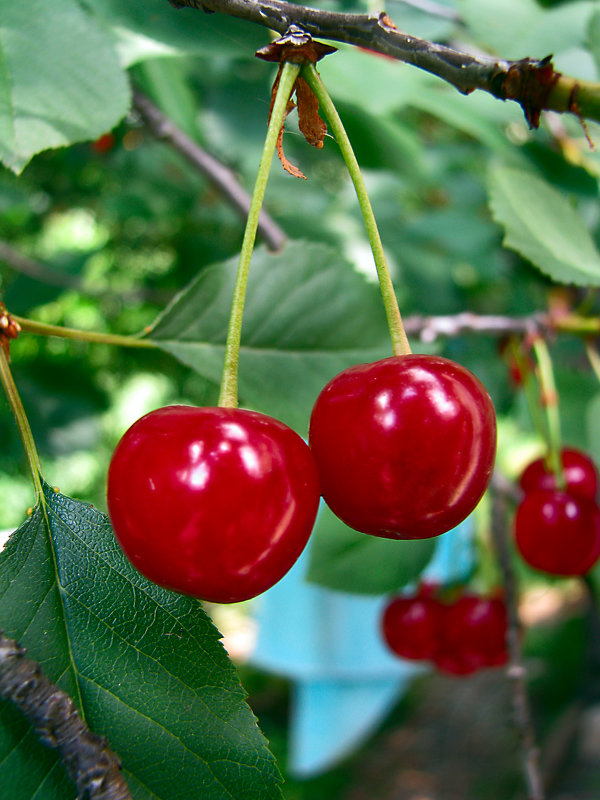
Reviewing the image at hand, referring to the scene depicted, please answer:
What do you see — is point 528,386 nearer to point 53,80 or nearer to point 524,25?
point 524,25

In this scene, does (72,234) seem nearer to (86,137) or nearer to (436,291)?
(436,291)

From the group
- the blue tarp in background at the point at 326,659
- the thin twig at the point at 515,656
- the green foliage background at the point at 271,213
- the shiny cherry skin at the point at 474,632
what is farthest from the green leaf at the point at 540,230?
the blue tarp in background at the point at 326,659

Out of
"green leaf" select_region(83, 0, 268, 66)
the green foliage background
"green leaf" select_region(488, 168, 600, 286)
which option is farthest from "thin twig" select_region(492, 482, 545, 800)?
"green leaf" select_region(83, 0, 268, 66)

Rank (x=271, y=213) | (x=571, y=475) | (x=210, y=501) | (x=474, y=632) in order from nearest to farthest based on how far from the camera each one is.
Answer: (x=210, y=501)
(x=571, y=475)
(x=474, y=632)
(x=271, y=213)

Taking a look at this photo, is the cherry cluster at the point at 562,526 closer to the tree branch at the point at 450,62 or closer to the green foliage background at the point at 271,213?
the green foliage background at the point at 271,213

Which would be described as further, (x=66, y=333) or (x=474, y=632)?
(x=474, y=632)

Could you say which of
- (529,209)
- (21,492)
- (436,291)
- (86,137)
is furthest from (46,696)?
(21,492)

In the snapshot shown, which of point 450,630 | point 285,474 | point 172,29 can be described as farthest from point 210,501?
point 450,630
